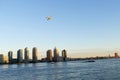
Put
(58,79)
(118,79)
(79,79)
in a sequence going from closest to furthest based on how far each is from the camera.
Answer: (118,79)
(79,79)
(58,79)

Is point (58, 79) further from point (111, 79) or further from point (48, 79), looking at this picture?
point (111, 79)

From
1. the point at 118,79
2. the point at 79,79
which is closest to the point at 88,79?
the point at 79,79

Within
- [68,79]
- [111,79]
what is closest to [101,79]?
[111,79]

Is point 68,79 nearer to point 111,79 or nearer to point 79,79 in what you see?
point 79,79

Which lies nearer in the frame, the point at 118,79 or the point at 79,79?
the point at 118,79

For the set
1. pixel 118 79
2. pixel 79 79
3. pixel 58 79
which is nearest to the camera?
pixel 118 79

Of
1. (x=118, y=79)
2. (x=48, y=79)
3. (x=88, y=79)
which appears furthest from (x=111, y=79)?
(x=48, y=79)

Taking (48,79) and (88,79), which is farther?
(48,79)

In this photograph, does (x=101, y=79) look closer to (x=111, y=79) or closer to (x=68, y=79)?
(x=111, y=79)
